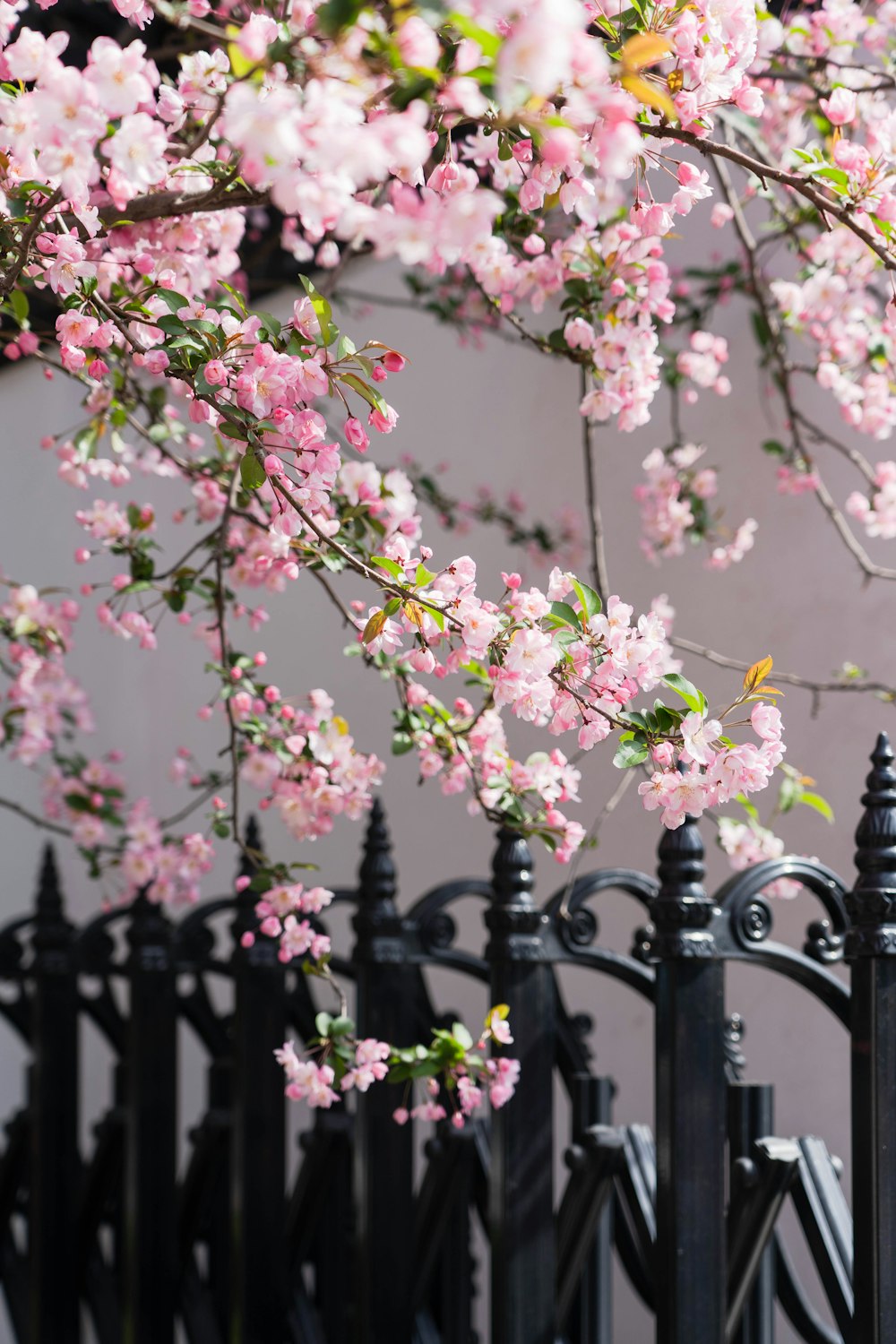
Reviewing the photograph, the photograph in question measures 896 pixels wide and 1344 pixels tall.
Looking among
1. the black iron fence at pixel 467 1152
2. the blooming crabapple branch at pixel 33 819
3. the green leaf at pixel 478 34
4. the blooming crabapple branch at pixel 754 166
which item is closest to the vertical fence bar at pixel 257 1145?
the black iron fence at pixel 467 1152

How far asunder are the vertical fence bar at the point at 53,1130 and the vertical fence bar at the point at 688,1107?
1179 millimetres

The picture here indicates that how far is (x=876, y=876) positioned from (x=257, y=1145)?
1.01 meters

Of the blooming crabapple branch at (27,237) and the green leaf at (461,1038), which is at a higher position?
the blooming crabapple branch at (27,237)

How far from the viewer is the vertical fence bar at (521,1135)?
1.46 m

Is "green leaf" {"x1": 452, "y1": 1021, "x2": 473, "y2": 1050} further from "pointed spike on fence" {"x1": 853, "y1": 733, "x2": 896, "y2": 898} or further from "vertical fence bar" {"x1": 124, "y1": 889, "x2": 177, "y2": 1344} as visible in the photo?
"vertical fence bar" {"x1": 124, "y1": 889, "x2": 177, "y2": 1344}

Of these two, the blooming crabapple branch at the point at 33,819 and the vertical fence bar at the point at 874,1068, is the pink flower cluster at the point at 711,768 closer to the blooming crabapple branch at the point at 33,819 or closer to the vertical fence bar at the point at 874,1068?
the vertical fence bar at the point at 874,1068

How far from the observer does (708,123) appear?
3.78 feet

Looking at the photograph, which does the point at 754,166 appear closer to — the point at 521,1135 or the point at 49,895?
the point at 521,1135

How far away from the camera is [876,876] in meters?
1.28

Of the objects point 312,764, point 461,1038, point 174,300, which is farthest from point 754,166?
point 461,1038

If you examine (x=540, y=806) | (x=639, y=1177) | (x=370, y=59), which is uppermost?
(x=370, y=59)

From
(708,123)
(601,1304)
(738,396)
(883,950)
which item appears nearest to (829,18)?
(738,396)

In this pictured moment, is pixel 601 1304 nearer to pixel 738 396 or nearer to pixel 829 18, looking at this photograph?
pixel 738 396

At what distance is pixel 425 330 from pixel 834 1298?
80.1 inches
